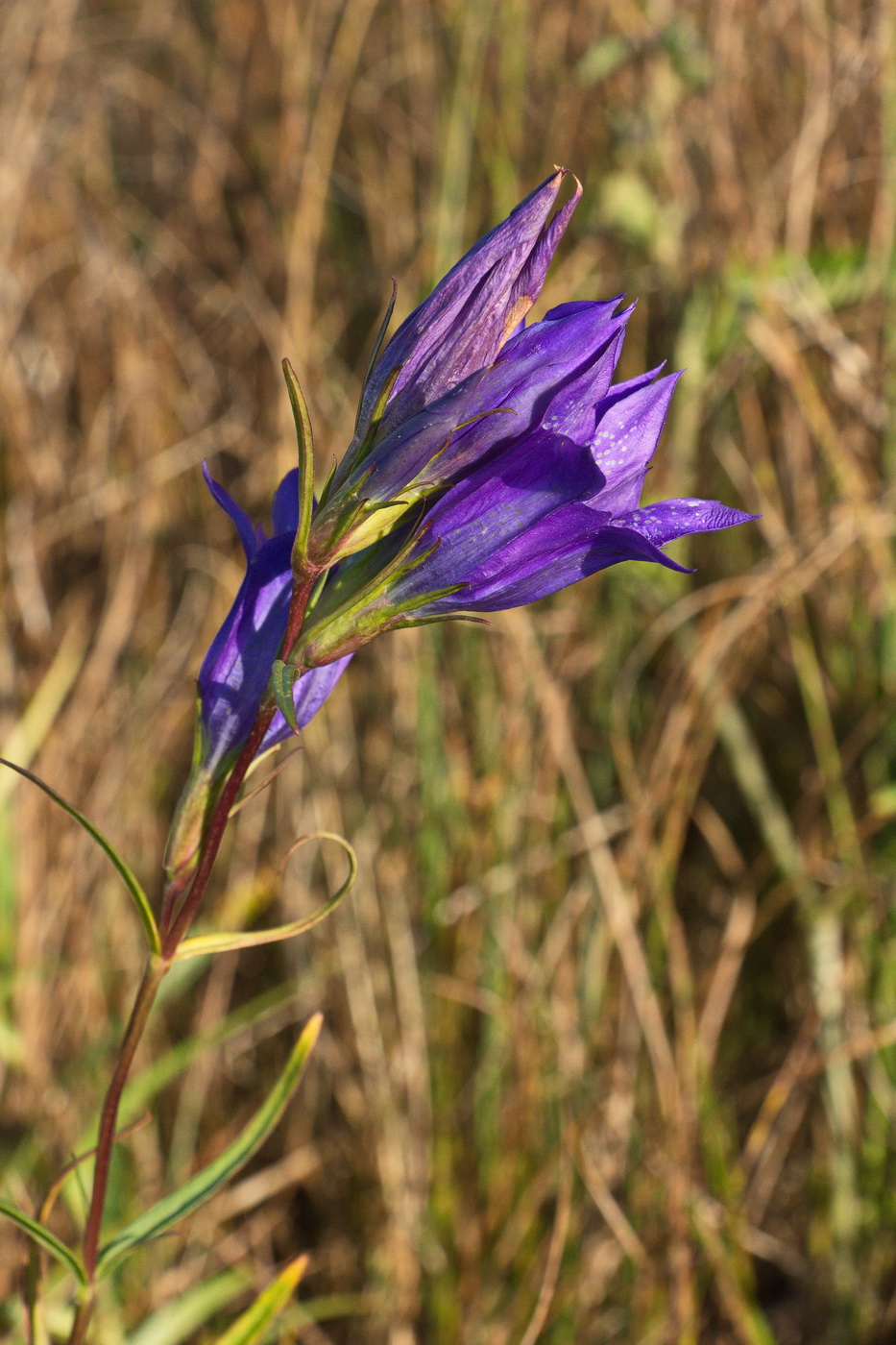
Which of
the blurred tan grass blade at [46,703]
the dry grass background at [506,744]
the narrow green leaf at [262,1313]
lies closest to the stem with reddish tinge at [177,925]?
the narrow green leaf at [262,1313]

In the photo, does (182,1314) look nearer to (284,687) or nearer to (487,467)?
(284,687)

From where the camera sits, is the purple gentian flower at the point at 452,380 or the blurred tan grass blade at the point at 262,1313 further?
the blurred tan grass blade at the point at 262,1313

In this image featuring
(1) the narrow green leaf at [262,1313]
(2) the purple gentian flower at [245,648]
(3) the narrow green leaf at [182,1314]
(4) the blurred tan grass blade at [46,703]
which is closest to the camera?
(2) the purple gentian flower at [245,648]

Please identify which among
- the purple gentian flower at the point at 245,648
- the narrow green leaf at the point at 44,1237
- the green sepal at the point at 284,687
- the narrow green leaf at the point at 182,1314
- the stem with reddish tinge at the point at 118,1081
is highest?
the purple gentian flower at the point at 245,648

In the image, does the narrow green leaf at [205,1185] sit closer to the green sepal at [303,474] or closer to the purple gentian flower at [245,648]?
the purple gentian flower at [245,648]

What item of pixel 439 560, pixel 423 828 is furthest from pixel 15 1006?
pixel 439 560

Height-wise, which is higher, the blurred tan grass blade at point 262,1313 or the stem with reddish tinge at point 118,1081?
the stem with reddish tinge at point 118,1081
